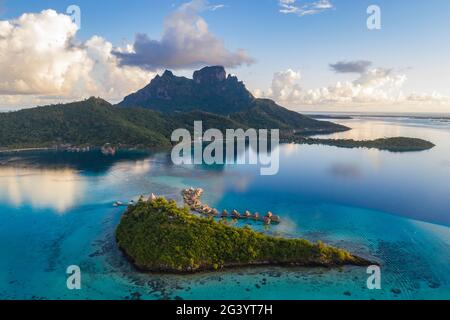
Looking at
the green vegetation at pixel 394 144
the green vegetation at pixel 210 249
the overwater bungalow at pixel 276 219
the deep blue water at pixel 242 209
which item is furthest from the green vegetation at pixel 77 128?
the green vegetation at pixel 210 249

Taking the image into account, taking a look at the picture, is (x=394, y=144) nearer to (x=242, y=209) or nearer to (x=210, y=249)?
(x=242, y=209)

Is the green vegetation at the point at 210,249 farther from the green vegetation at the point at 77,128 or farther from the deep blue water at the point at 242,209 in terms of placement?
the green vegetation at the point at 77,128

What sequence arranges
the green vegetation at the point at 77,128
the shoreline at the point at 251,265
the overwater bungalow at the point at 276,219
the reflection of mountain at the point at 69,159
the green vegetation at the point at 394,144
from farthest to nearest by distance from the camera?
the green vegetation at the point at 77,128, the green vegetation at the point at 394,144, the reflection of mountain at the point at 69,159, the overwater bungalow at the point at 276,219, the shoreline at the point at 251,265

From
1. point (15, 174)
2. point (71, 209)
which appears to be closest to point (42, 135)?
point (15, 174)

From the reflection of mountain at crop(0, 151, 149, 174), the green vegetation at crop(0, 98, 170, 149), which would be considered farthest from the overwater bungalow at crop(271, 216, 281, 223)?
the green vegetation at crop(0, 98, 170, 149)

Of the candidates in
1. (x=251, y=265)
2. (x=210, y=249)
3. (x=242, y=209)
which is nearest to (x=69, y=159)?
(x=242, y=209)
